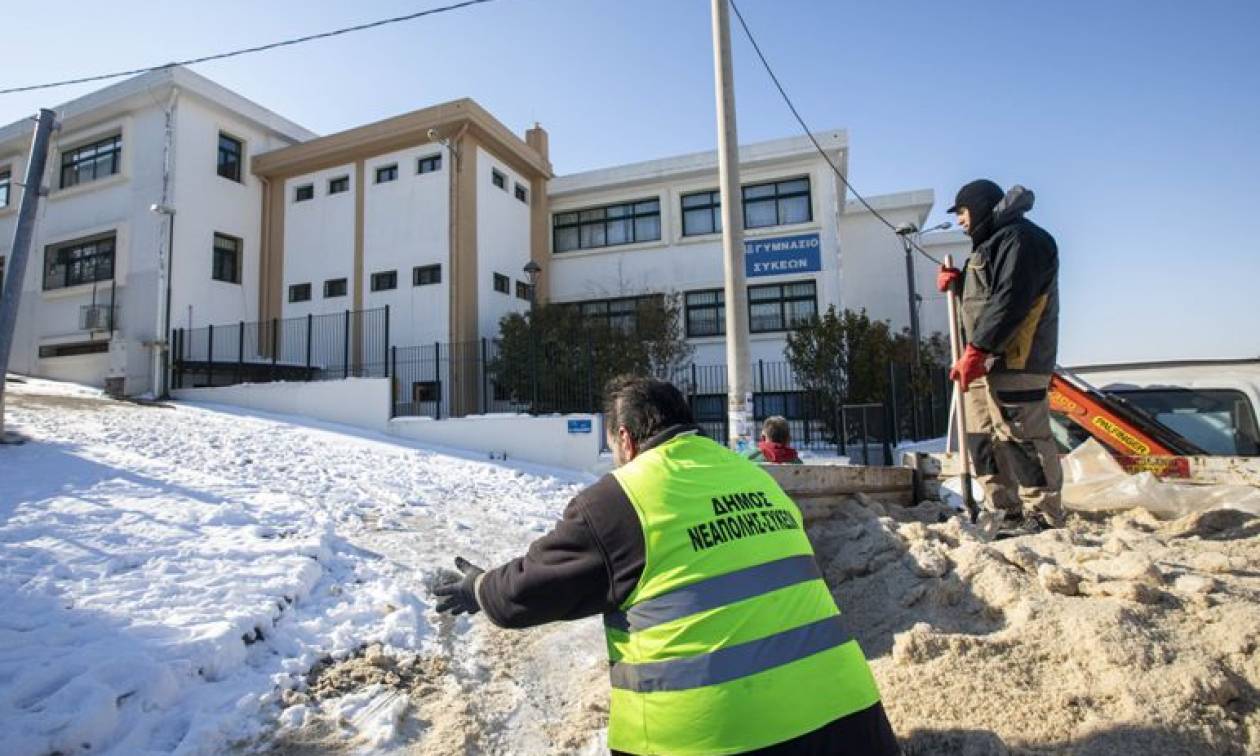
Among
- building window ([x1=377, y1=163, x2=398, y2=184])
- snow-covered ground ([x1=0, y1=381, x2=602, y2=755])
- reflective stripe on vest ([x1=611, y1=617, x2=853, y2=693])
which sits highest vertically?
building window ([x1=377, y1=163, x2=398, y2=184])

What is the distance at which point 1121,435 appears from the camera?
5.55 metres

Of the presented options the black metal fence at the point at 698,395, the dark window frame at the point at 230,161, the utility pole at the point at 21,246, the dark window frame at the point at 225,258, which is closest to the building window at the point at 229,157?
the dark window frame at the point at 230,161

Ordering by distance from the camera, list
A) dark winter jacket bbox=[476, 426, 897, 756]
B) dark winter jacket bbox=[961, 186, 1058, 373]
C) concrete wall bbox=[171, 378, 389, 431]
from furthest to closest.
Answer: concrete wall bbox=[171, 378, 389, 431]
dark winter jacket bbox=[961, 186, 1058, 373]
dark winter jacket bbox=[476, 426, 897, 756]

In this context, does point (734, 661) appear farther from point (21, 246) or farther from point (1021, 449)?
point (21, 246)

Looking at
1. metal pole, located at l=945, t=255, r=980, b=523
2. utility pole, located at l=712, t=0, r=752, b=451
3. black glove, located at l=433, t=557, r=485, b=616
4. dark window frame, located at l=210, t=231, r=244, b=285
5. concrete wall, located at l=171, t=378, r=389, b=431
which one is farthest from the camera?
dark window frame, located at l=210, t=231, r=244, b=285

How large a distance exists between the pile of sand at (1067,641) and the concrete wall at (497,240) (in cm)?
1647

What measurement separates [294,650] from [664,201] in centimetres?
1927

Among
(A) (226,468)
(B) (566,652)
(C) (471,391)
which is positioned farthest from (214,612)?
(C) (471,391)

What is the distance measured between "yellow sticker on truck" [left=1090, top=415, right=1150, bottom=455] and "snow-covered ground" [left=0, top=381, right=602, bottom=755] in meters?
4.38

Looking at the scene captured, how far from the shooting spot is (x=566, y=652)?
13.4 ft

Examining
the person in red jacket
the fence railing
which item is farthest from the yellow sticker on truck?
the fence railing

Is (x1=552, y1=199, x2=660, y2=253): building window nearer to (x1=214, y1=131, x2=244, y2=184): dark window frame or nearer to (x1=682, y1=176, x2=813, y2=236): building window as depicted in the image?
(x1=682, y1=176, x2=813, y2=236): building window

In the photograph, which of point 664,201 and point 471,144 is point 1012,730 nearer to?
point 471,144

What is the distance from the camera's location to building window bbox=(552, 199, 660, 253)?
865 inches
